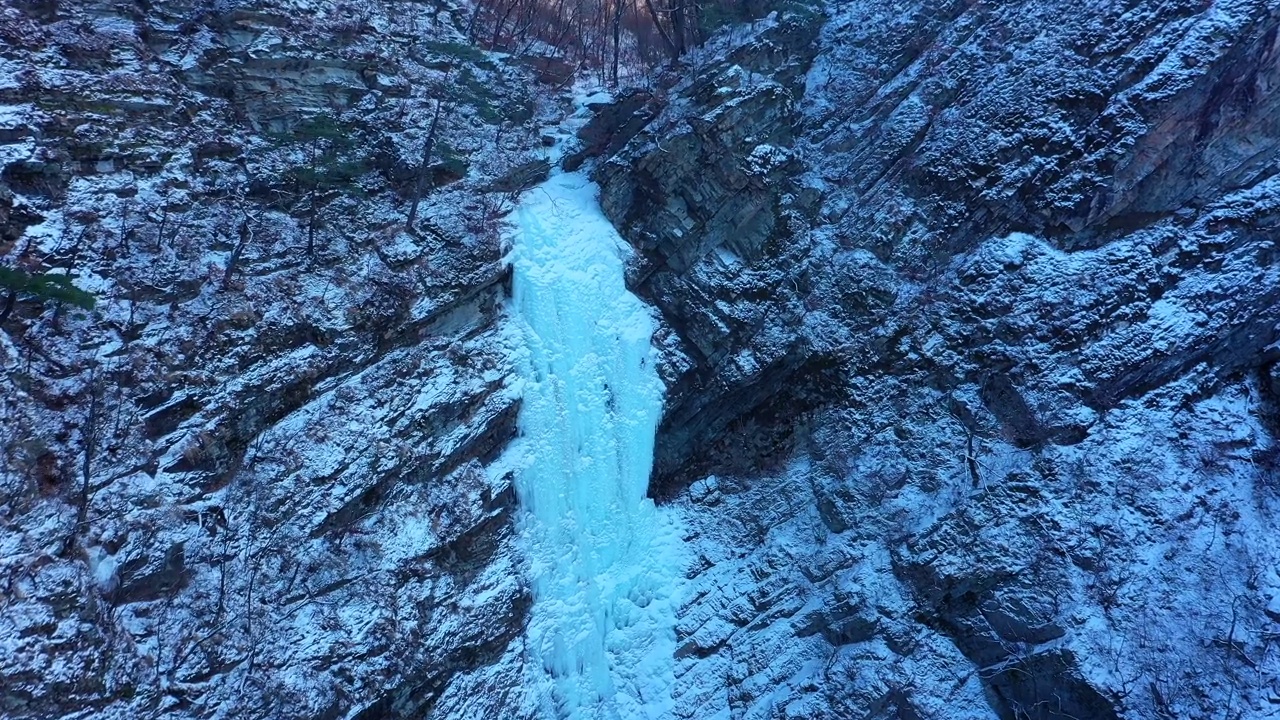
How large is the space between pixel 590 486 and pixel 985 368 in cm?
636

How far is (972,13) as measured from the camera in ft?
40.5

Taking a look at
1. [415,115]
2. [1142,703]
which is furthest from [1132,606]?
[415,115]

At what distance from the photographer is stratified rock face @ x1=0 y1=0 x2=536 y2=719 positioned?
6.92 metres

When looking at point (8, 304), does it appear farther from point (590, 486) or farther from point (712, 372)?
point (712, 372)

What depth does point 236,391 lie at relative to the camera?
8141 millimetres

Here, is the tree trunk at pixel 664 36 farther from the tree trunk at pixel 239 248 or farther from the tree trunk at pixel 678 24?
the tree trunk at pixel 239 248

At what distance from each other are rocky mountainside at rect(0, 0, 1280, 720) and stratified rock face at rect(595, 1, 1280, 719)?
5 centimetres

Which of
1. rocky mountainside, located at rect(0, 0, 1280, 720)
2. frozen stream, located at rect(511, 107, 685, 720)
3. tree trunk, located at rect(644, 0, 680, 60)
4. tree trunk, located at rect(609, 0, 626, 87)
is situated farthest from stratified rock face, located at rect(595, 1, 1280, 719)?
tree trunk, located at rect(644, 0, 680, 60)

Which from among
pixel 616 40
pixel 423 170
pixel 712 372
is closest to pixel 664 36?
pixel 616 40

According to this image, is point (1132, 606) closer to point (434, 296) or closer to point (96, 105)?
point (434, 296)

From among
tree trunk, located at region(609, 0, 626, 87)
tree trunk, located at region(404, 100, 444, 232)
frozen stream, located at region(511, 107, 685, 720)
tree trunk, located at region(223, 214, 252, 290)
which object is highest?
tree trunk, located at region(609, 0, 626, 87)

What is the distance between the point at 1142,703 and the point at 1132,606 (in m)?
1.10

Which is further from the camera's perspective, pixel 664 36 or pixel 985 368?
pixel 664 36

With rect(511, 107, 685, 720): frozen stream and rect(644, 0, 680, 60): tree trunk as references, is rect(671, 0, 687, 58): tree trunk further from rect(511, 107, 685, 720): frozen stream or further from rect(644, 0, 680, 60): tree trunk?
rect(511, 107, 685, 720): frozen stream
